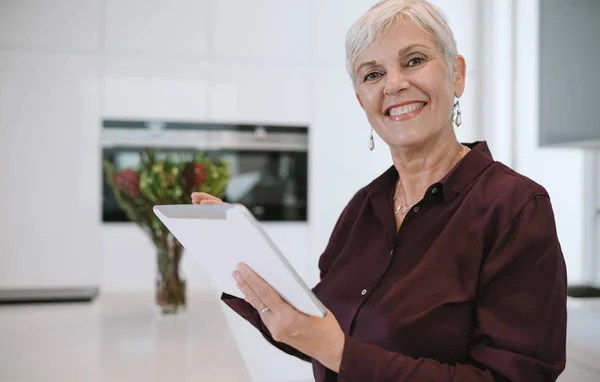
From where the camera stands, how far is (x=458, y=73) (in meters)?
0.99

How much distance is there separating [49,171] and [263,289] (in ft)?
8.24

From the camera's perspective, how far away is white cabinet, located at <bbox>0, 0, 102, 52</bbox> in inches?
113

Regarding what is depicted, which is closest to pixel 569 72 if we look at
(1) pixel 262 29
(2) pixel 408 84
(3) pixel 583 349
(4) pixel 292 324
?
(3) pixel 583 349

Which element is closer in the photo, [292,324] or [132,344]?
[292,324]

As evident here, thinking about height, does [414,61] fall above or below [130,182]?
above

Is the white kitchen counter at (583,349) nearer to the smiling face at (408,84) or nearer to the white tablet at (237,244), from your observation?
the smiling face at (408,84)

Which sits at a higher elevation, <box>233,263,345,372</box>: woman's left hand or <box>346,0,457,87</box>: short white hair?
<box>346,0,457,87</box>: short white hair

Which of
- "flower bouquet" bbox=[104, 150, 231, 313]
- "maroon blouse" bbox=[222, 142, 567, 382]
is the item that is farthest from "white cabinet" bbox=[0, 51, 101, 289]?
"maroon blouse" bbox=[222, 142, 567, 382]

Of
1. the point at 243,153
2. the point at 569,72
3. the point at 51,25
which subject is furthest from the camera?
the point at 243,153

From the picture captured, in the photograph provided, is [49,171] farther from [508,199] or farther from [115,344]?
[508,199]

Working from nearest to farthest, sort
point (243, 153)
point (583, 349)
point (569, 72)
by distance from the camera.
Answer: point (583, 349)
point (569, 72)
point (243, 153)

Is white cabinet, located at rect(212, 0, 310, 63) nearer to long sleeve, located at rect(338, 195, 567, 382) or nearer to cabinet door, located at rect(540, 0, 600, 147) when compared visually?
cabinet door, located at rect(540, 0, 600, 147)

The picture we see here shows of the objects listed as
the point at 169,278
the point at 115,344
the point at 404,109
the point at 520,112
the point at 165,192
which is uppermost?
the point at 520,112

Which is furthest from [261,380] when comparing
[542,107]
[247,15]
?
[247,15]
